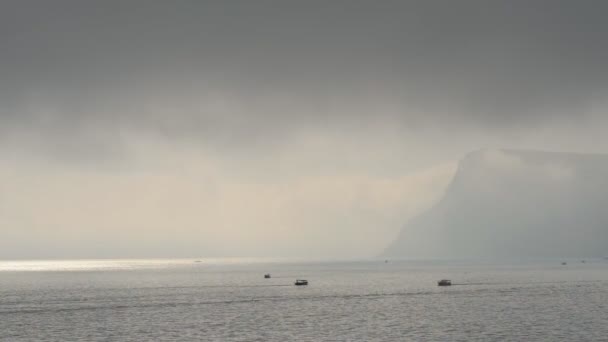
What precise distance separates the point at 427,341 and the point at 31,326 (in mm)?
62139

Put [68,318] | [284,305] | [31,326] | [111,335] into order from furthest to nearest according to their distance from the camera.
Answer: [284,305]
[68,318]
[31,326]
[111,335]

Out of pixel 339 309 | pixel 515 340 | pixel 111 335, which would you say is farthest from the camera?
pixel 339 309

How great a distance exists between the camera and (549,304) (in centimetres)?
13100

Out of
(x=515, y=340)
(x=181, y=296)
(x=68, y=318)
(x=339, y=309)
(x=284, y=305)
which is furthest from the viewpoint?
(x=181, y=296)

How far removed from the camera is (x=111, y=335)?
92125 mm

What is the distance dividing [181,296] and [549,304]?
283 feet

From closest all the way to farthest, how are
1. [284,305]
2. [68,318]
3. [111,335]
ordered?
[111,335] < [68,318] < [284,305]

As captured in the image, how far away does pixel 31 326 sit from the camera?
10369cm

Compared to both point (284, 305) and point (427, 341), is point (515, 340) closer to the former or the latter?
point (427, 341)

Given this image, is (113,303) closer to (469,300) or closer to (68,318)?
(68,318)

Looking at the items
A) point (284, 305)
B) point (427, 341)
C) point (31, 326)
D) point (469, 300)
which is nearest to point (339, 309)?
point (284, 305)

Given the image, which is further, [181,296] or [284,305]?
[181,296]

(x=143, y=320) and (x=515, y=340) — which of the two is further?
(x=143, y=320)

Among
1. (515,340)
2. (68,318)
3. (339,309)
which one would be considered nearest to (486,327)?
(515,340)
